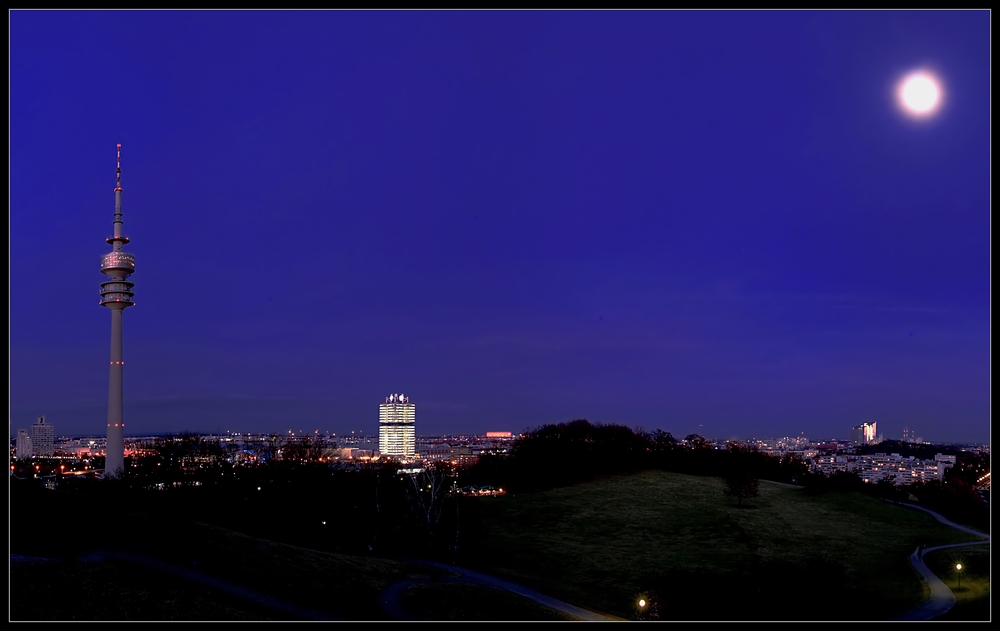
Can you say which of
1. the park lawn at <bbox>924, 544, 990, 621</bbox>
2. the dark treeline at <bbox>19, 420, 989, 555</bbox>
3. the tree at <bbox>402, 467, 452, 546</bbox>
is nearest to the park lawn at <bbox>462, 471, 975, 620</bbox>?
the park lawn at <bbox>924, 544, 990, 621</bbox>

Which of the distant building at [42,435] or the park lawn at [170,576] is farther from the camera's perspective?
the distant building at [42,435]

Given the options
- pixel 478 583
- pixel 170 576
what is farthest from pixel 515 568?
pixel 170 576

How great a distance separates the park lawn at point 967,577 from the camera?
96.7ft

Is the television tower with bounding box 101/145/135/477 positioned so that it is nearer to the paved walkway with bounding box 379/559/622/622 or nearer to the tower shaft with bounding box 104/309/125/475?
the tower shaft with bounding box 104/309/125/475

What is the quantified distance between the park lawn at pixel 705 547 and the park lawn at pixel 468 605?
470cm

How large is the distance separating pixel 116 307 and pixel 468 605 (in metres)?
82.0

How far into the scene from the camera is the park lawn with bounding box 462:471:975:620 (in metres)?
31.2

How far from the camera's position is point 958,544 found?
48.6 meters

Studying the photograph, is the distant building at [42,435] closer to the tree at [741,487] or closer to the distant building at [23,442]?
the distant building at [23,442]

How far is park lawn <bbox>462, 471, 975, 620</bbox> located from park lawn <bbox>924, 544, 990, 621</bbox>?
1683mm

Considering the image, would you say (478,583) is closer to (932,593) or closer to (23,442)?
(932,593)

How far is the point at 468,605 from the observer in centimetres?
2777

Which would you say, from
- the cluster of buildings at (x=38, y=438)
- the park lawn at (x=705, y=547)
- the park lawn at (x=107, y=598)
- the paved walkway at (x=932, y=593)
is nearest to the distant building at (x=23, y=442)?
the cluster of buildings at (x=38, y=438)
